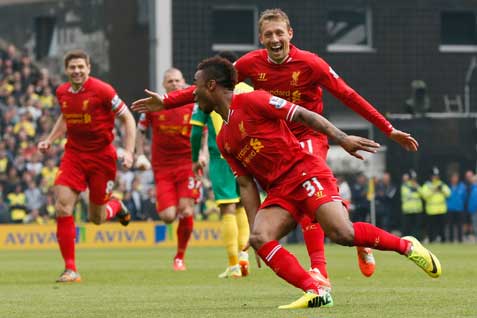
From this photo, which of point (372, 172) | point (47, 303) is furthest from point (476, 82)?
point (47, 303)

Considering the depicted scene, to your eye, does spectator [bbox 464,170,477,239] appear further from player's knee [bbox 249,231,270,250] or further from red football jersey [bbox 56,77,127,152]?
player's knee [bbox 249,231,270,250]

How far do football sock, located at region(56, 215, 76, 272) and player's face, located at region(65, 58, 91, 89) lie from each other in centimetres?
144

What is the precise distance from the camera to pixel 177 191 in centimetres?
1730

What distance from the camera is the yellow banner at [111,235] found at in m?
29.4

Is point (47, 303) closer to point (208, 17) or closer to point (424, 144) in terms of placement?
point (424, 144)

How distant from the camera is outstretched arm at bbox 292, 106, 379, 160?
9008 millimetres

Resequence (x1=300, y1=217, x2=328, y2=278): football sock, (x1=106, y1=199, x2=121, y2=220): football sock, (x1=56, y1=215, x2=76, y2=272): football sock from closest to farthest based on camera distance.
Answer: (x1=300, y1=217, x2=328, y2=278): football sock < (x1=56, y1=215, x2=76, y2=272): football sock < (x1=106, y1=199, x2=121, y2=220): football sock

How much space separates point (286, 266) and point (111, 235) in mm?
20956

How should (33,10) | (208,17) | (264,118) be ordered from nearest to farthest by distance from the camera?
(264,118) < (208,17) < (33,10)

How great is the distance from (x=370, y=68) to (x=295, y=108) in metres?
28.8

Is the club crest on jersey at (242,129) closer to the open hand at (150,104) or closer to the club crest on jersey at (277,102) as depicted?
the club crest on jersey at (277,102)

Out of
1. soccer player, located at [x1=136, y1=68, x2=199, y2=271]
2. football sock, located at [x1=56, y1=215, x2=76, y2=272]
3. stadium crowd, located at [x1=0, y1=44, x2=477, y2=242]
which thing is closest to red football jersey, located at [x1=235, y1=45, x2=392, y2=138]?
football sock, located at [x1=56, y1=215, x2=76, y2=272]

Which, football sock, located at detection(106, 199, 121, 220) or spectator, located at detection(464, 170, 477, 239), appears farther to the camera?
spectator, located at detection(464, 170, 477, 239)

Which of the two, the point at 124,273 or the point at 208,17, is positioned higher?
the point at 208,17
